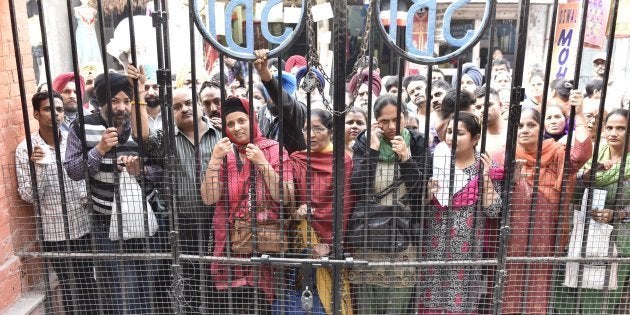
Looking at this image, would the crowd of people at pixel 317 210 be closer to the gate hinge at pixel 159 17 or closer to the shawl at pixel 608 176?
the shawl at pixel 608 176

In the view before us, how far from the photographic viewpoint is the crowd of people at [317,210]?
8.64ft

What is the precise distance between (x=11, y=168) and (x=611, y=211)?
10.5 feet

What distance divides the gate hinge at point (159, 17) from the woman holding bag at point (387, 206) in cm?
113

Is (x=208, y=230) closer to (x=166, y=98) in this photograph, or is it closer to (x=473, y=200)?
(x=166, y=98)

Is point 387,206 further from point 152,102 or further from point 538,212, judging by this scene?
point 152,102

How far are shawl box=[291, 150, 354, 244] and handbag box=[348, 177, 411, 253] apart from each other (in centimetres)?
7

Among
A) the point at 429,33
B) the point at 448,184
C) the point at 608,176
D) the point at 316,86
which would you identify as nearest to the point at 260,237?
the point at 316,86

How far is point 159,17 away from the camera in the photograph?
240 cm

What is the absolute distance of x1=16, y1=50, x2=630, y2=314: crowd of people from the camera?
2635 millimetres

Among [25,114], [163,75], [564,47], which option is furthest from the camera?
[564,47]

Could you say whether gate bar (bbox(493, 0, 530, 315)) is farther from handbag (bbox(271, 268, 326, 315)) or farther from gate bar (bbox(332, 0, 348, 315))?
handbag (bbox(271, 268, 326, 315))

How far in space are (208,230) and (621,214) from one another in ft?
7.32

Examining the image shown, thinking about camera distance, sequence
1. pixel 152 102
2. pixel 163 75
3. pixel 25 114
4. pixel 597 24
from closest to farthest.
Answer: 1. pixel 163 75
2. pixel 25 114
3. pixel 152 102
4. pixel 597 24

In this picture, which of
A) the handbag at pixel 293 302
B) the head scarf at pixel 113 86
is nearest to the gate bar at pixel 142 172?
the head scarf at pixel 113 86
